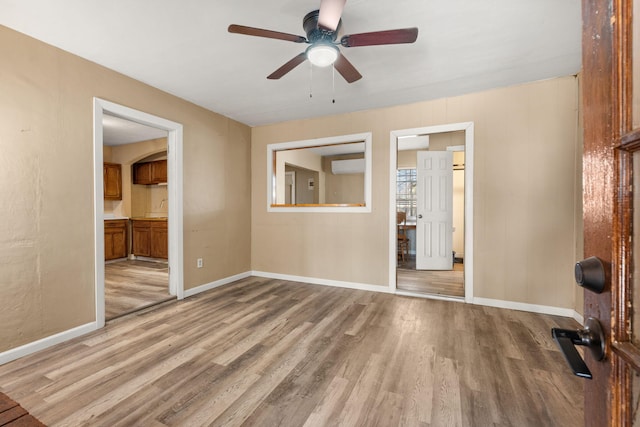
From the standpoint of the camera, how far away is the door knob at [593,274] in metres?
0.48

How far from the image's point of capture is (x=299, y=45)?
2.30 m

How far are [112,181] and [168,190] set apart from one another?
3.69m

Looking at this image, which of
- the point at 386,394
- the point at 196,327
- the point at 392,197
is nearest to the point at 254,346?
the point at 196,327

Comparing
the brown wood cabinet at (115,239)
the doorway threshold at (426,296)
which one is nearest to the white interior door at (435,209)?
the doorway threshold at (426,296)

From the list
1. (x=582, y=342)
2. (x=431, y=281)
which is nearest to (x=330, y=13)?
(x=582, y=342)

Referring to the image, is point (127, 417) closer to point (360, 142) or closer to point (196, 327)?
point (196, 327)

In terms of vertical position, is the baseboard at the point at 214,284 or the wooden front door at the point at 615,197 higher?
the wooden front door at the point at 615,197

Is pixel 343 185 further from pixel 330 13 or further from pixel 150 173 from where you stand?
pixel 150 173

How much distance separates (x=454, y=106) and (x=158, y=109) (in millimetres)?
3471

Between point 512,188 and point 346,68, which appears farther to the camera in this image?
point 512,188

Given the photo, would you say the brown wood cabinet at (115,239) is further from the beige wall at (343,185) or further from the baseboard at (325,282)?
the beige wall at (343,185)

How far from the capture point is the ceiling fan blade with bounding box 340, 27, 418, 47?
171 cm

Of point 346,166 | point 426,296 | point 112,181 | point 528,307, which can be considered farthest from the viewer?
point 112,181

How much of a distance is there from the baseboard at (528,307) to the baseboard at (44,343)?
3.99 metres
